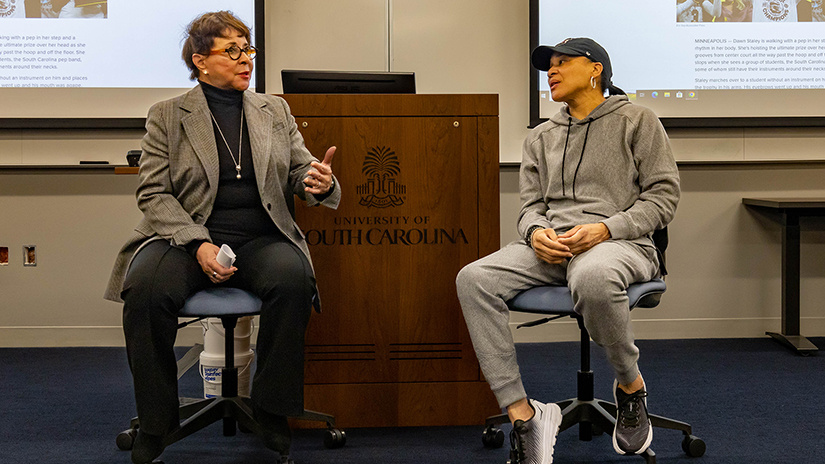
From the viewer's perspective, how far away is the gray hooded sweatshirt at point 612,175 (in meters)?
2.04

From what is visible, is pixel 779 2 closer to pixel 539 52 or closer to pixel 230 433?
pixel 539 52

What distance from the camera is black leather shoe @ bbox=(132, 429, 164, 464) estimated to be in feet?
6.00

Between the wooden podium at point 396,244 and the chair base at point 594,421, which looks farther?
the wooden podium at point 396,244

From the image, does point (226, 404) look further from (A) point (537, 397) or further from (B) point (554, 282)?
(A) point (537, 397)

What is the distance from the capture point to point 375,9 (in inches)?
141

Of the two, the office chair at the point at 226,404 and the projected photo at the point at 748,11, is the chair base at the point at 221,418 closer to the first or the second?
the office chair at the point at 226,404

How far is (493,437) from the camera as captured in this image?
214 centimetres

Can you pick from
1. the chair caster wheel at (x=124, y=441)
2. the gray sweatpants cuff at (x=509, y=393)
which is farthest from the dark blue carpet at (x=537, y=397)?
the gray sweatpants cuff at (x=509, y=393)

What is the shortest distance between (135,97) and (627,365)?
2727mm

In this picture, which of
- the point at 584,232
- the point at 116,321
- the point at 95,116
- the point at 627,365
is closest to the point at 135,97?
the point at 95,116

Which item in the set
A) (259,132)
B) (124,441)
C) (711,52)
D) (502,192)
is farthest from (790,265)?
(124,441)

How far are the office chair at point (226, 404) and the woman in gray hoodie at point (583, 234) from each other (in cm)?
56

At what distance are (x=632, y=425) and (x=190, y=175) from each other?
1.38 meters

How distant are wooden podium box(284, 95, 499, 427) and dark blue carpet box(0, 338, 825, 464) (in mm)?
142
